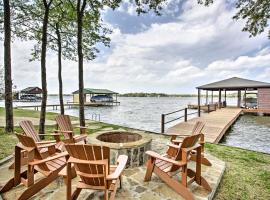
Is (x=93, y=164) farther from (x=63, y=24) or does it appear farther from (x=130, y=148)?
(x=63, y=24)

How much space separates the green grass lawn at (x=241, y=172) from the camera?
3.31 metres

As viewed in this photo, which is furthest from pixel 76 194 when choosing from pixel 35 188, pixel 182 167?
pixel 182 167

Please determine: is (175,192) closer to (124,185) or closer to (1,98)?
(124,185)

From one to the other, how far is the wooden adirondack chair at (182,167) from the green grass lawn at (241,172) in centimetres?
48

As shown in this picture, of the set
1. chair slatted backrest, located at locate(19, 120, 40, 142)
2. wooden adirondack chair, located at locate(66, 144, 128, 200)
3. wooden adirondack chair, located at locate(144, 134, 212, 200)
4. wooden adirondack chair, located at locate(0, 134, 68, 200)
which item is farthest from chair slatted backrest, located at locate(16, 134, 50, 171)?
wooden adirondack chair, located at locate(144, 134, 212, 200)

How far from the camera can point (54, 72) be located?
1337 centimetres

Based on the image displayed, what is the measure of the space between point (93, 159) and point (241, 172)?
3.41m

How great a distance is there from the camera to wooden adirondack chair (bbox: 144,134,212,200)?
Answer: 291 centimetres

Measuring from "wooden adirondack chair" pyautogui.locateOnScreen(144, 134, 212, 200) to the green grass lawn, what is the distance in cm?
48

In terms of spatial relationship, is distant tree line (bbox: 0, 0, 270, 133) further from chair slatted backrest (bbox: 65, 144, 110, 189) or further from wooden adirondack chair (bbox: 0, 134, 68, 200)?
chair slatted backrest (bbox: 65, 144, 110, 189)

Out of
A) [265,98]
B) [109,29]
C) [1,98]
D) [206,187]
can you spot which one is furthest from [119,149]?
[265,98]

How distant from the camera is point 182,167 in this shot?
2963 millimetres

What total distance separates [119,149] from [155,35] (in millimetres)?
11465

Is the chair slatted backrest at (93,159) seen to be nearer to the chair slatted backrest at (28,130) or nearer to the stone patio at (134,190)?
the stone patio at (134,190)
